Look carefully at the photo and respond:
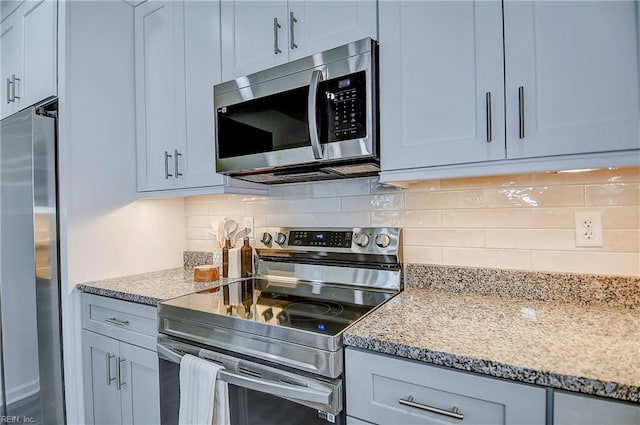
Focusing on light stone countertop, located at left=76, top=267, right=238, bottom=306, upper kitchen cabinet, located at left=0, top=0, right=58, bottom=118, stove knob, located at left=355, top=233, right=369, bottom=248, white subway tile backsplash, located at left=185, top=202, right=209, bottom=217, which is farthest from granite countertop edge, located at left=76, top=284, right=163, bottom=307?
upper kitchen cabinet, located at left=0, top=0, right=58, bottom=118

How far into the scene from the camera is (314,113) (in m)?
1.20

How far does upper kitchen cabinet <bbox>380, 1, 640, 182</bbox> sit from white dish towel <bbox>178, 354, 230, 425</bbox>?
2.90 feet

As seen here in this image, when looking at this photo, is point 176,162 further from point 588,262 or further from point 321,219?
point 588,262

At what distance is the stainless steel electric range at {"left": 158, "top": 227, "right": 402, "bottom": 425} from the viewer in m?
0.95

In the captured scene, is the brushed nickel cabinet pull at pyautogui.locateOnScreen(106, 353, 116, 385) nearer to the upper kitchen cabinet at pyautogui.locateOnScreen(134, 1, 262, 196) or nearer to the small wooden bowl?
the small wooden bowl

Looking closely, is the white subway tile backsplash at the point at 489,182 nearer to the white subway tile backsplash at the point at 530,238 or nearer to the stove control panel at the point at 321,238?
the white subway tile backsplash at the point at 530,238

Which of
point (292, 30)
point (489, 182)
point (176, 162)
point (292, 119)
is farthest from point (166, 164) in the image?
point (489, 182)

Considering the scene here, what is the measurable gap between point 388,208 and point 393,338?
0.73 m

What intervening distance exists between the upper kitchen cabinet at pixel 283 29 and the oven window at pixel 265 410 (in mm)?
1212

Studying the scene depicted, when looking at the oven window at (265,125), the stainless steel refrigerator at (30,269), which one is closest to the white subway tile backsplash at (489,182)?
the oven window at (265,125)

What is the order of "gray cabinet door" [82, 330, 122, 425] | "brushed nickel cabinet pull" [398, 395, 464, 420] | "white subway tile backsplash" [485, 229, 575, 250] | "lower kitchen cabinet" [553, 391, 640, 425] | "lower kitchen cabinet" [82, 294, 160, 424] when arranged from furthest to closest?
1. "gray cabinet door" [82, 330, 122, 425]
2. "lower kitchen cabinet" [82, 294, 160, 424]
3. "white subway tile backsplash" [485, 229, 575, 250]
4. "brushed nickel cabinet pull" [398, 395, 464, 420]
5. "lower kitchen cabinet" [553, 391, 640, 425]

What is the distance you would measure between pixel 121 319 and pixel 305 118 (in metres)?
1.16

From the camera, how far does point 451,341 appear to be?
827 mm

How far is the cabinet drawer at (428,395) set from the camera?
712 millimetres
